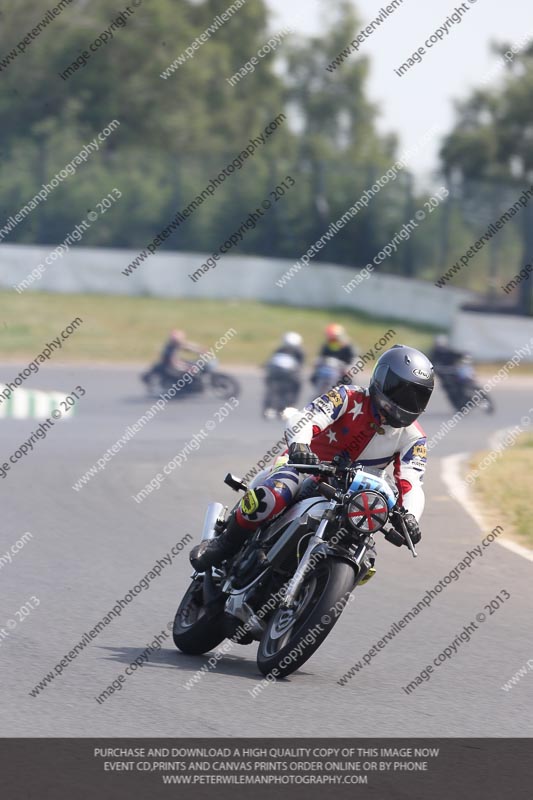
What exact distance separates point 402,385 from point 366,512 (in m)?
0.76

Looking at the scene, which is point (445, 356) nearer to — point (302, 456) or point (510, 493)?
point (510, 493)

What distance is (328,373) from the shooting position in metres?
21.3

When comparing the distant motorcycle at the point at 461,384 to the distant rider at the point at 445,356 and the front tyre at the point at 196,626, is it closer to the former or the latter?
the distant rider at the point at 445,356

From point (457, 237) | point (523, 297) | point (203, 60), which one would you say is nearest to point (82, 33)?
point (203, 60)

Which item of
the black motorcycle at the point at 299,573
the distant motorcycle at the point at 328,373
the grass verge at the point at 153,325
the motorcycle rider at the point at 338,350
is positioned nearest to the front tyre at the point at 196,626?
the black motorcycle at the point at 299,573

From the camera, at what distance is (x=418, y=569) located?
9.87 m

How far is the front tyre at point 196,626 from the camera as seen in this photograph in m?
6.78

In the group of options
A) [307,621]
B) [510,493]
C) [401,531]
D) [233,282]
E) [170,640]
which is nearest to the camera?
[307,621]

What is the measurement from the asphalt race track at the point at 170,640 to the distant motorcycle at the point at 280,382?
6.75 m

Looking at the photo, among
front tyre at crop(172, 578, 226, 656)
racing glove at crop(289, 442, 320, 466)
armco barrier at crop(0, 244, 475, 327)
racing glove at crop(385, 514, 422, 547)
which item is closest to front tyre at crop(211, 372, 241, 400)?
armco barrier at crop(0, 244, 475, 327)

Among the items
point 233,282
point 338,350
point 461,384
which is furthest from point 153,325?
point 338,350

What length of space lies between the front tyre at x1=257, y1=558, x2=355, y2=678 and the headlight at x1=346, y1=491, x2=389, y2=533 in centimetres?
20

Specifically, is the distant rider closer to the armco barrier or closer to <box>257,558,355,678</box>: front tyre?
the armco barrier

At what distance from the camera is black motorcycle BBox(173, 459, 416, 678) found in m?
6.14
